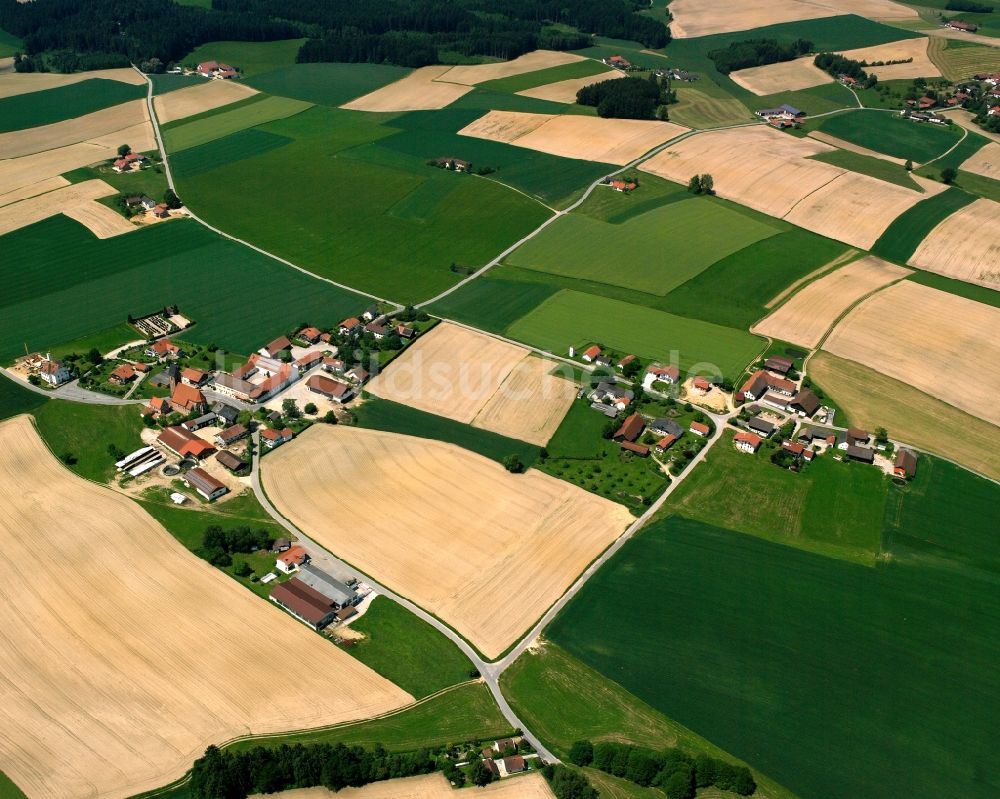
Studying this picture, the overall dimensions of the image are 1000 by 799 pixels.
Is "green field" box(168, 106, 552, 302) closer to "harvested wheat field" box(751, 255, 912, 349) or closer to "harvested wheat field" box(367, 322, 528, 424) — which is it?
"harvested wheat field" box(367, 322, 528, 424)

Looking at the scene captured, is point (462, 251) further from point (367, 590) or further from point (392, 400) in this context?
point (367, 590)

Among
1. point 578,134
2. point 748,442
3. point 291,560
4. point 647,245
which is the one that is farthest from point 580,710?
point 578,134

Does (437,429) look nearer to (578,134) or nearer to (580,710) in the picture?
(580,710)

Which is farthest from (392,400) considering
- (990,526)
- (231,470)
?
(990,526)

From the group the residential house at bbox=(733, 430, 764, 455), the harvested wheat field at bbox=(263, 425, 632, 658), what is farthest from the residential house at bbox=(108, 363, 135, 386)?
the residential house at bbox=(733, 430, 764, 455)

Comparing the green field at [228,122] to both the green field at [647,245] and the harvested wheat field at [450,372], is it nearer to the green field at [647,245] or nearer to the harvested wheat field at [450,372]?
the green field at [647,245]

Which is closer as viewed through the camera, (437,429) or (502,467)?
(502,467)
